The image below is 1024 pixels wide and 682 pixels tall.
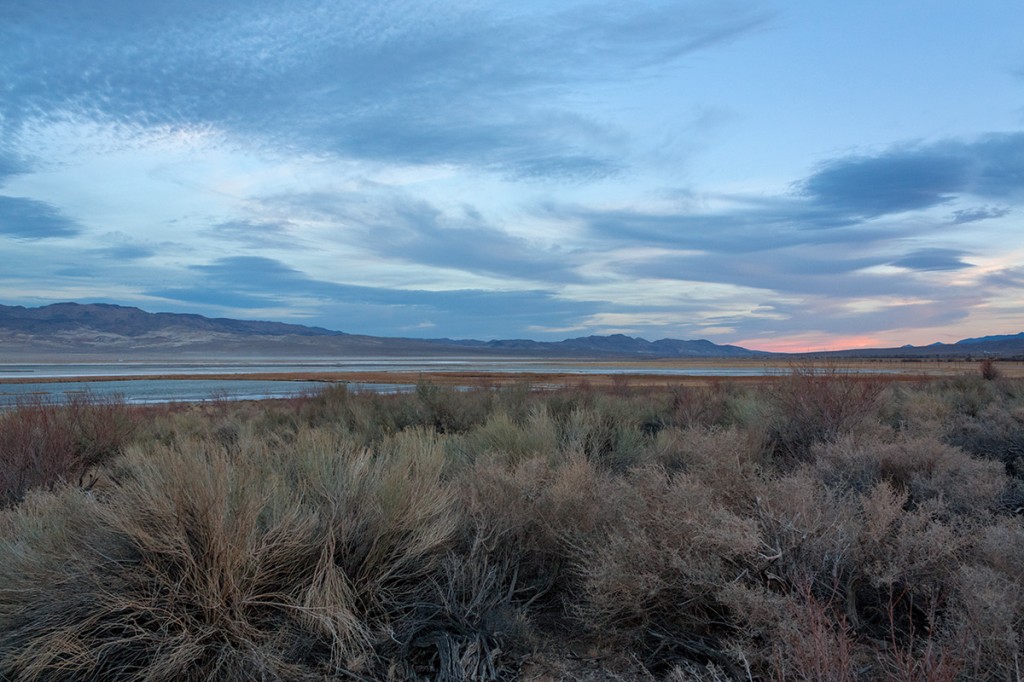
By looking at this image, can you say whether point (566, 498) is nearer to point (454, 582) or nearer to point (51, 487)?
A: point (454, 582)

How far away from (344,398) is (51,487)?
10.7m

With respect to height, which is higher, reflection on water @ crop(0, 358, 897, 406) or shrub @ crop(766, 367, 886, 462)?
shrub @ crop(766, 367, 886, 462)

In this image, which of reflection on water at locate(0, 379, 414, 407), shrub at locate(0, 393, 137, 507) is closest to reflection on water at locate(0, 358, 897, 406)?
reflection on water at locate(0, 379, 414, 407)

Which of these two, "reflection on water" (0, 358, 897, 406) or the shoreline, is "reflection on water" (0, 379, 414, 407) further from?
the shoreline

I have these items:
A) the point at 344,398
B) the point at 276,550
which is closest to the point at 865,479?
the point at 276,550

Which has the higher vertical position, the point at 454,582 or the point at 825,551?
the point at 825,551

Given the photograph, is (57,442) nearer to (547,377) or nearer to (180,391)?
(180,391)

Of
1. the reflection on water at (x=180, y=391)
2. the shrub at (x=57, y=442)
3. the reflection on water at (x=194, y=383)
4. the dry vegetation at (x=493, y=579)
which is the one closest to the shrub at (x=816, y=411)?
the reflection on water at (x=194, y=383)

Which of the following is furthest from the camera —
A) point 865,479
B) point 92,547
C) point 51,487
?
point 51,487

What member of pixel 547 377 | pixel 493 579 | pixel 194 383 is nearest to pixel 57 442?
pixel 493 579

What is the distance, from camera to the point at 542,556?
228 inches

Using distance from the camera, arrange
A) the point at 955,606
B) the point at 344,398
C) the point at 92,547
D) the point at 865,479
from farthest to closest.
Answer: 1. the point at 344,398
2. the point at 865,479
3. the point at 92,547
4. the point at 955,606

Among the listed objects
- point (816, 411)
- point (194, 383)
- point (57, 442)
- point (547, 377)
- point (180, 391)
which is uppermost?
point (816, 411)

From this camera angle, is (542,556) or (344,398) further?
(344,398)
